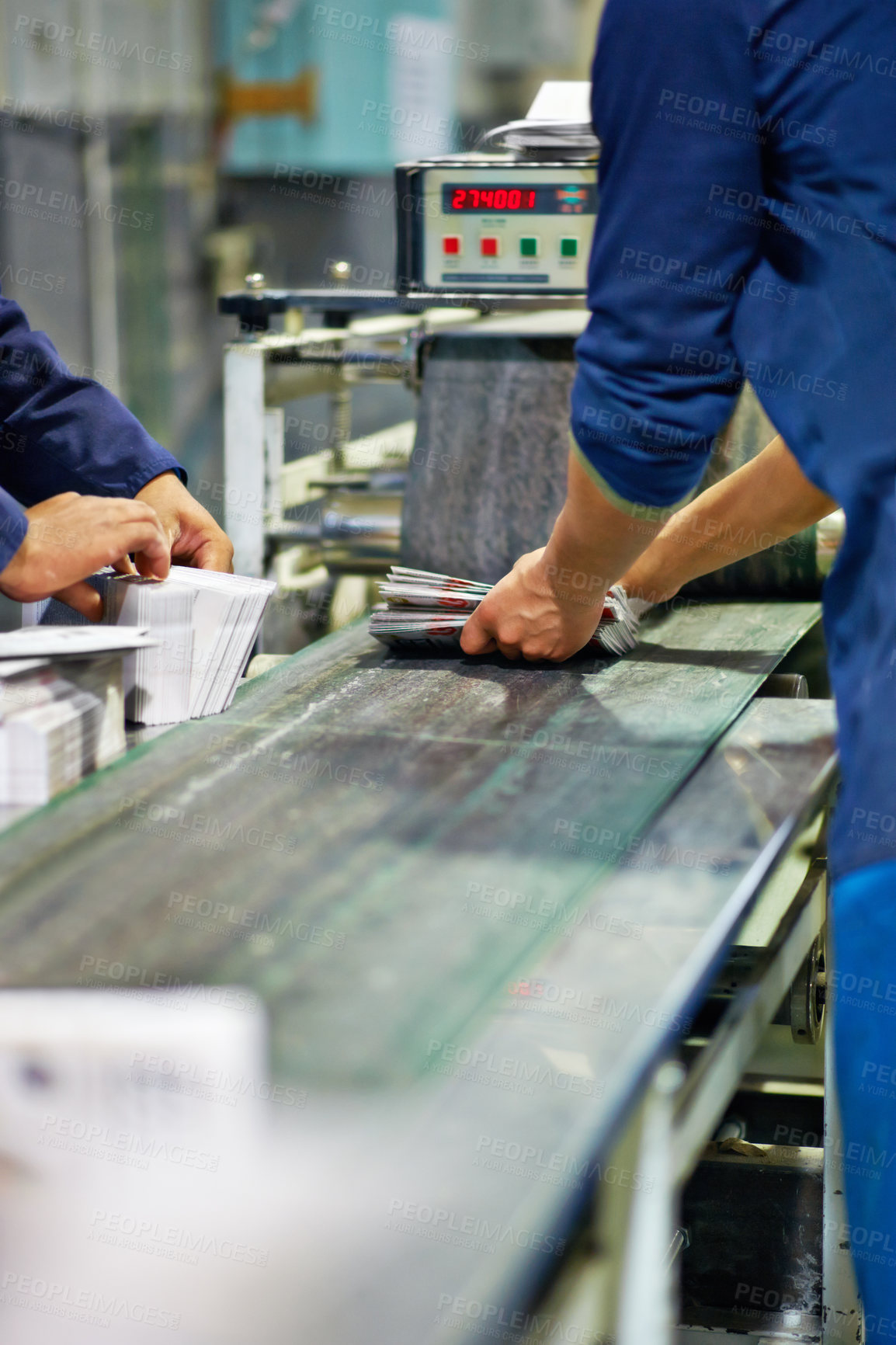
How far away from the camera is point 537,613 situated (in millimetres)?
1453

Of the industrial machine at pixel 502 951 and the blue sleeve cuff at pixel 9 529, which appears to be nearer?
the industrial machine at pixel 502 951

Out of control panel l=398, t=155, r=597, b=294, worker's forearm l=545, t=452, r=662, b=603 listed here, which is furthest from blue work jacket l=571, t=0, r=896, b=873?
control panel l=398, t=155, r=597, b=294

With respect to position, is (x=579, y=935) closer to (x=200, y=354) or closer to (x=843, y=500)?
(x=843, y=500)

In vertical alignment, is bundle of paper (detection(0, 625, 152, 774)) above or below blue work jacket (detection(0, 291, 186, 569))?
below

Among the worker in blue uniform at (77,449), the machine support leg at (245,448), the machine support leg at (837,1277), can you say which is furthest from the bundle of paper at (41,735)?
the machine support leg at (245,448)

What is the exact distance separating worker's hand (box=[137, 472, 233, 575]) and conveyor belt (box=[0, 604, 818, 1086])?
0.61 ft

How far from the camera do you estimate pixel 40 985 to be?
0.80 m

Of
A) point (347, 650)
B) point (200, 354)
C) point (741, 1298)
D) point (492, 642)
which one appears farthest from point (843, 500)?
point (200, 354)

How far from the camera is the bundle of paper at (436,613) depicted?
1.52 metres

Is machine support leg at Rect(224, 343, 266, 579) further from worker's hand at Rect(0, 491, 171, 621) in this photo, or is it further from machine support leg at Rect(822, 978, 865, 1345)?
machine support leg at Rect(822, 978, 865, 1345)

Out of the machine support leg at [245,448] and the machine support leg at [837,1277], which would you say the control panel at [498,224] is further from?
the machine support leg at [837,1277]

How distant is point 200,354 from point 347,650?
4.57 meters

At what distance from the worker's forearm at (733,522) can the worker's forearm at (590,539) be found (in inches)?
4.3

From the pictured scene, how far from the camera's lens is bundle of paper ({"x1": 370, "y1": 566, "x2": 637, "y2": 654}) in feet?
4.99
